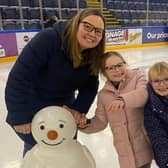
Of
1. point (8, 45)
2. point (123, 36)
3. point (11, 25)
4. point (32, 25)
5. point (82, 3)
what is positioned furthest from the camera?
point (82, 3)

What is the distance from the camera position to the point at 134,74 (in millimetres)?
1022

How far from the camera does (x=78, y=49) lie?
36.1 inches

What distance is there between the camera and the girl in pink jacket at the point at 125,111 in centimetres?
96

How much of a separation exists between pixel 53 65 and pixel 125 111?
11.8 inches

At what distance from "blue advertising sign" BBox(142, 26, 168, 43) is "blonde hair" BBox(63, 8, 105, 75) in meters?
7.06

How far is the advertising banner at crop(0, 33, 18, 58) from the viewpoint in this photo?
17.1 ft

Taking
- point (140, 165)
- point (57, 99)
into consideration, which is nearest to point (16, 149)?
point (57, 99)

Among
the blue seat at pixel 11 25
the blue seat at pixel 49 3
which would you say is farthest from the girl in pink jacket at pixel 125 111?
the blue seat at pixel 49 3

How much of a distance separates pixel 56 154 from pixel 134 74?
43cm

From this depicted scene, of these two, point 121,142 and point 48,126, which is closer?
point 48,126

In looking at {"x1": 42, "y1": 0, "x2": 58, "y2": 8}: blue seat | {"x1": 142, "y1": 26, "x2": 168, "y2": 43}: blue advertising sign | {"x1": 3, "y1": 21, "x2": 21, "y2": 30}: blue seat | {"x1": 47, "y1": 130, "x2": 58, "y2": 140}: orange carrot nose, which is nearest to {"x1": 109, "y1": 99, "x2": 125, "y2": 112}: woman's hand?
{"x1": 47, "y1": 130, "x2": 58, "y2": 140}: orange carrot nose

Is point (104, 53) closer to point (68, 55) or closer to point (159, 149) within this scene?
point (68, 55)

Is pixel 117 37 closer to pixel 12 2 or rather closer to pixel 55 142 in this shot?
pixel 12 2

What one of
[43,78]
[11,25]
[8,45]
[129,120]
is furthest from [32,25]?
[129,120]
